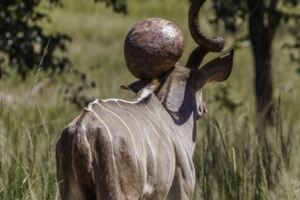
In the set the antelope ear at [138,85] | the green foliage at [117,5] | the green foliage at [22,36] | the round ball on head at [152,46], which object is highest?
the round ball on head at [152,46]

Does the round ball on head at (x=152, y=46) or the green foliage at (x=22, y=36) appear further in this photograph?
the green foliage at (x=22, y=36)

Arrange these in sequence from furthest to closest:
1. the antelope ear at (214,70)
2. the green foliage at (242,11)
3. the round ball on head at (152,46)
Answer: the green foliage at (242,11) → the antelope ear at (214,70) → the round ball on head at (152,46)

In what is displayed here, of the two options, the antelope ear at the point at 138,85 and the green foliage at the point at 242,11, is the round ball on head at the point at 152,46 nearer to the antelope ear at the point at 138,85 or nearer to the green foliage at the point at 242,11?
the antelope ear at the point at 138,85

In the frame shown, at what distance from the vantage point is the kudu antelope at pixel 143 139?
252cm

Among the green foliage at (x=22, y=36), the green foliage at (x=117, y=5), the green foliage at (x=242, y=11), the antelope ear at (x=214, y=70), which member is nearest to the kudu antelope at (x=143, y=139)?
the antelope ear at (x=214, y=70)

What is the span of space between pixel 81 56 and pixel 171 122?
13.2m

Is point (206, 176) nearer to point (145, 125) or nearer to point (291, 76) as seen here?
point (145, 125)

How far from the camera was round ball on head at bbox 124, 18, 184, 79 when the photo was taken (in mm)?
2809

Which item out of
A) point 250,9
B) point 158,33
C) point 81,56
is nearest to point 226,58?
point 158,33

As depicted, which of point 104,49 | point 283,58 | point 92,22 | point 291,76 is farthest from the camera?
point 92,22

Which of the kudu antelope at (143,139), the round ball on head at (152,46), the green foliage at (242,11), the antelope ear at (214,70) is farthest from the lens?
the green foliage at (242,11)

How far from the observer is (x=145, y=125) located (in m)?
2.68

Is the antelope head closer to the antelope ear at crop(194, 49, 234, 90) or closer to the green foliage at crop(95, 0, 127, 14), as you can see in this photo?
the antelope ear at crop(194, 49, 234, 90)

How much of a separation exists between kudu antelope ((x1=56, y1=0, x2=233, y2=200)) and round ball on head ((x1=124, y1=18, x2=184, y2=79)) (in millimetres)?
56
